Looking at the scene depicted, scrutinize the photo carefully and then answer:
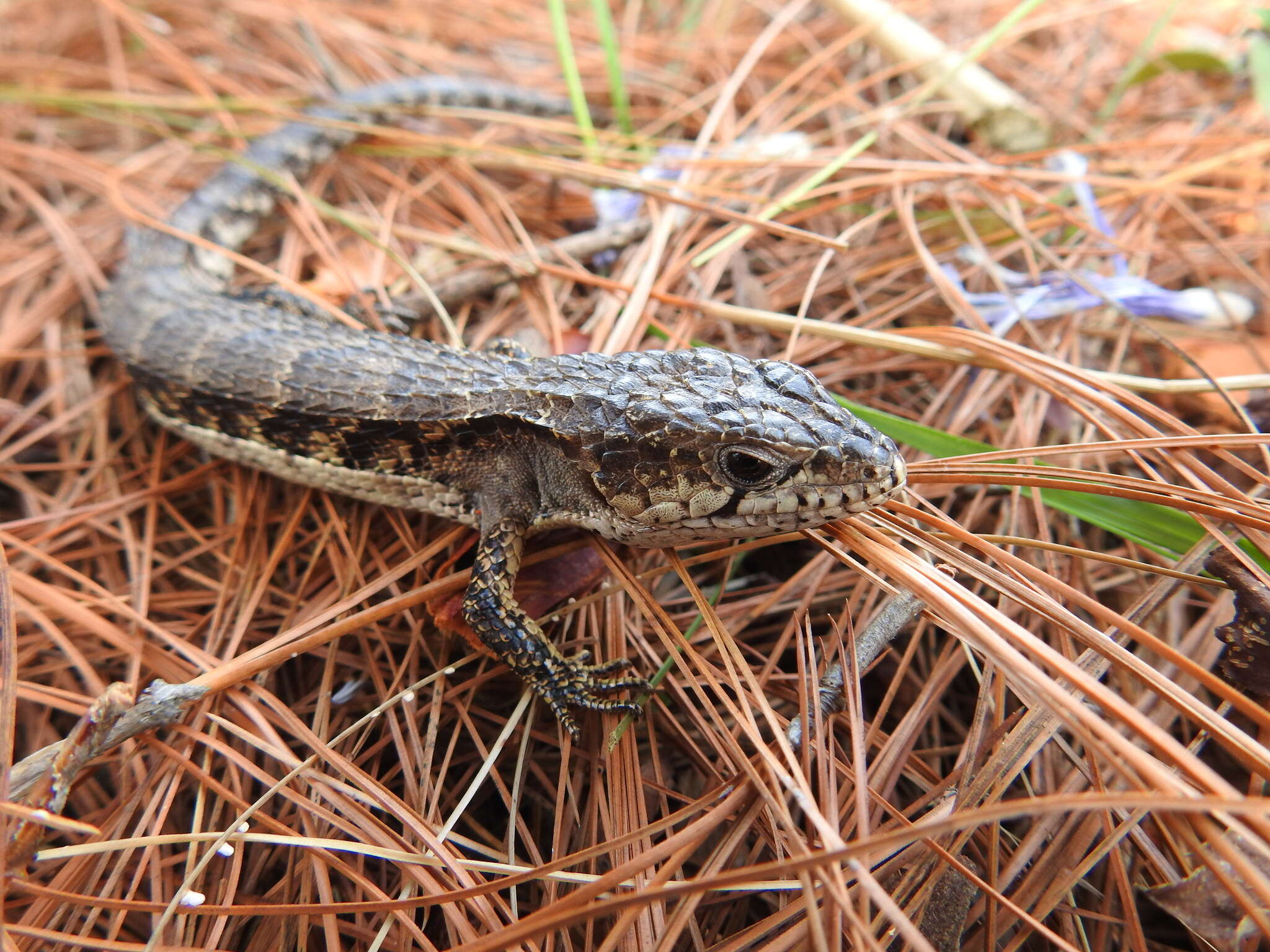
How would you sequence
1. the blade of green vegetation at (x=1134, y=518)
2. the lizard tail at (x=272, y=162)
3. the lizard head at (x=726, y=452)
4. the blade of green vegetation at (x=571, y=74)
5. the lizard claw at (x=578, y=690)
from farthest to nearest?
the blade of green vegetation at (x=571, y=74) → the lizard tail at (x=272, y=162) → the lizard claw at (x=578, y=690) → the blade of green vegetation at (x=1134, y=518) → the lizard head at (x=726, y=452)

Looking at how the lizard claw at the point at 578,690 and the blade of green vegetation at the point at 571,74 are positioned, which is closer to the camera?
the lizard claw at the point at 578,690

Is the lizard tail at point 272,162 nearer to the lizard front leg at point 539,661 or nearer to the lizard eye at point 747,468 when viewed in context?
the lizard front leg at point 539,661

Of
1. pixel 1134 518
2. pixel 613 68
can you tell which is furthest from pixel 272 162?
pixel 1134 518

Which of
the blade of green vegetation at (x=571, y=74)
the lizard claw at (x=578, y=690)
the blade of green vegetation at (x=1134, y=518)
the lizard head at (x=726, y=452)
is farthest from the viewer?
the blade of green vegetation at (x=571, y=74)

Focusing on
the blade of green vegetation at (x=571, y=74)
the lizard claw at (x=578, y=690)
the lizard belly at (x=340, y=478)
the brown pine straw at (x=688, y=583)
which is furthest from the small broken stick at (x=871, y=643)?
the blade of green vegetation at (x=571, y=74)

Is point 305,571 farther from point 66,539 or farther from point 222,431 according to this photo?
point 66,539

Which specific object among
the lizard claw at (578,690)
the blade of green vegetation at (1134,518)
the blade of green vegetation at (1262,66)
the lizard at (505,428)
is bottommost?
the lizard claw at (578,690)

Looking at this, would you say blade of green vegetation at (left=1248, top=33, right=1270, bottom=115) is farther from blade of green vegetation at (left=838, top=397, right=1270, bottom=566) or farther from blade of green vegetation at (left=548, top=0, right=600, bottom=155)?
blade of green vegetation at (left=548, top=0, right=600, bottom=155)

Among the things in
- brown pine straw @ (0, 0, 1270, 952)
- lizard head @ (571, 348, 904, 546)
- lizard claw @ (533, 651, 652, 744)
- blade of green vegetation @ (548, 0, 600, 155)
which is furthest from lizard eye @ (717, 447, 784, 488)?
blade of green vegetation @ (548, 0, 600, 155)
